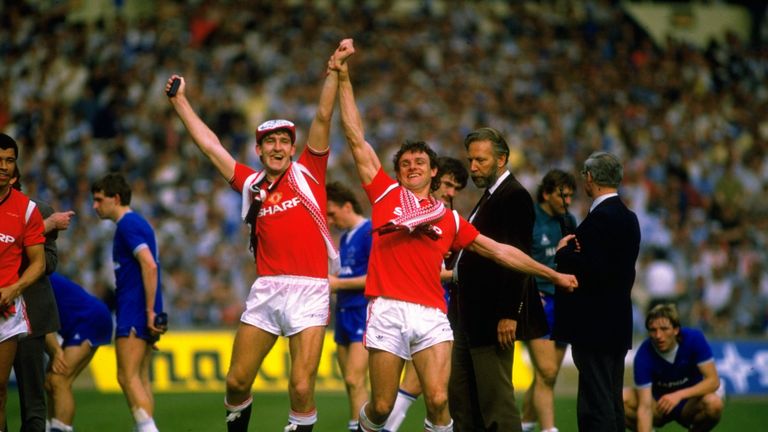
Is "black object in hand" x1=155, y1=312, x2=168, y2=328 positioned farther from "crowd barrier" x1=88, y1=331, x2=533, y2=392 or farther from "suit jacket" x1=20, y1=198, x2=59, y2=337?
"crowd barrier" x1=88, y1=331, x2=533, y2=392

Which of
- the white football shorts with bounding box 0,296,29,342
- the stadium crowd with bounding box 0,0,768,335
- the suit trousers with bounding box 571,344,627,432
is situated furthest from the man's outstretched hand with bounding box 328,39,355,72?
the stadium crowd with bounding box 0,0,768,335

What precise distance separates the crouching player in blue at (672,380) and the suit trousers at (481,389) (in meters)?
2.37

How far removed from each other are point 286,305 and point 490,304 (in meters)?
1.62

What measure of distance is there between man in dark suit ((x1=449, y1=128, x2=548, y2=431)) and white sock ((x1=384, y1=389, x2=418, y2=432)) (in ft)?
2.18

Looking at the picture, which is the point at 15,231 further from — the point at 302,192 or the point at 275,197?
the point at 302,192

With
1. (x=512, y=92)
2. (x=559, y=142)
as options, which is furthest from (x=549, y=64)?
(x=559, y=142)

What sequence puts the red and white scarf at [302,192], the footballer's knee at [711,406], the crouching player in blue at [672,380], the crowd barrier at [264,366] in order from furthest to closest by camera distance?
the crowd barrier at [264,366] < the footballer's knee at [711,406] < the crouching player in blue at [672,380] < the red and white scarf at [302,192]

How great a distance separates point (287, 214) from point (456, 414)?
2.14 meters

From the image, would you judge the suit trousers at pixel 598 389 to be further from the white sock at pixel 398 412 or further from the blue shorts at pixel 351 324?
the blue shorts at pixel 351 324

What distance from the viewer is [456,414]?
376 inches

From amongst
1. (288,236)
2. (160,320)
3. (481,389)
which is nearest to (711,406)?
(481,389)

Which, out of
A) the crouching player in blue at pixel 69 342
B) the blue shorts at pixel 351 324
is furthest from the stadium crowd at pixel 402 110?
the crouching player in blue at pixel 69 342

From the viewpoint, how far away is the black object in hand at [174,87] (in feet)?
31.2

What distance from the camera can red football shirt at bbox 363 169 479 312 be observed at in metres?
8.84
